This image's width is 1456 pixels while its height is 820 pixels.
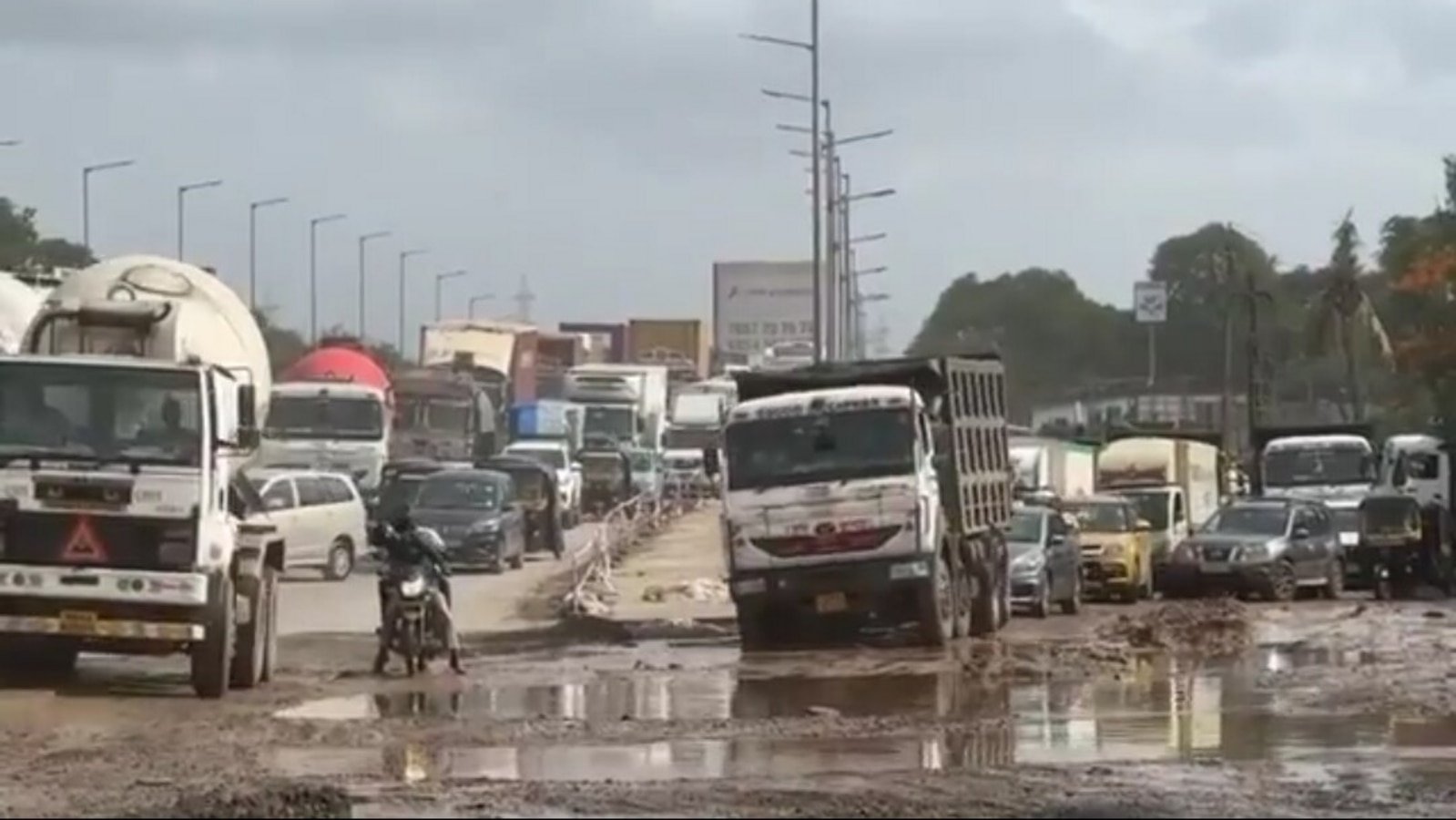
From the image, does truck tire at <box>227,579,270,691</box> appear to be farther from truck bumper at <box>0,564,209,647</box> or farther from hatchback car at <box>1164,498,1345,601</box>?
hatchback car at <box>1164,498,1345,601</box>

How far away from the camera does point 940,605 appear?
2703 cm

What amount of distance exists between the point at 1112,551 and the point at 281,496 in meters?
12.8

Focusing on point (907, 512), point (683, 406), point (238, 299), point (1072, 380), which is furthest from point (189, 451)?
point (1072, 380)

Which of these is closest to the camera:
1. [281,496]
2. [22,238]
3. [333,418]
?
[281,496]

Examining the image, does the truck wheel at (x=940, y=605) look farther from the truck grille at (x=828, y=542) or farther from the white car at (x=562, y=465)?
the white car at (x=562, y=465)

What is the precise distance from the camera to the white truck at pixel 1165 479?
4325 centimetres

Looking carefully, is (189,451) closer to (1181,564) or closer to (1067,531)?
(1067,531)

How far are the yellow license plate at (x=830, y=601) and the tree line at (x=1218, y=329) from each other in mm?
52059

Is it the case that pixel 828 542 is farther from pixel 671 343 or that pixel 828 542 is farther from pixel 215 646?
pixel 671 343

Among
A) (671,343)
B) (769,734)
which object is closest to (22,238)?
(671,343)

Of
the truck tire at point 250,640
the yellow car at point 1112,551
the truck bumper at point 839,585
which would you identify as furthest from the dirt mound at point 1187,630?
the truck tire at point 250,640

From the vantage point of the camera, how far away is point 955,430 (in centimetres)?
2845

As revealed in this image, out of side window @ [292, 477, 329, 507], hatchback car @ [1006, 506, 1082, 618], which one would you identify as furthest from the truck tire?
side window @ [292, 477, 329, 507]

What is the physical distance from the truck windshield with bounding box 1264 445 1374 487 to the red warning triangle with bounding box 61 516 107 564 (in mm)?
35908
